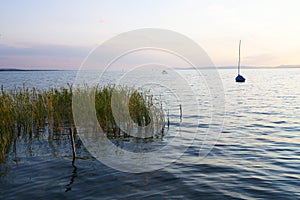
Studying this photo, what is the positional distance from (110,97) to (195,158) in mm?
6604

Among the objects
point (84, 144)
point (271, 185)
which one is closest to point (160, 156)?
point (84, 144)

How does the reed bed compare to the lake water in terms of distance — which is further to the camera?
the reed bed

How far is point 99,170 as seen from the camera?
10945 mm

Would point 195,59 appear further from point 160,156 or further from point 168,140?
point 168,140

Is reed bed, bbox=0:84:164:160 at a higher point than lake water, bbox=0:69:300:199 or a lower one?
higher

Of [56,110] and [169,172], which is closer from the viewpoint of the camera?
[169,172]

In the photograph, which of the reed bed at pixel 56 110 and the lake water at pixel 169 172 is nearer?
the lake water at pixel 169 172

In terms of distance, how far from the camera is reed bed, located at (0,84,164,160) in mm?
14508

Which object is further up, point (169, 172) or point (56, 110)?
point (56, 110)

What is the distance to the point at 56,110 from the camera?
16.3 m

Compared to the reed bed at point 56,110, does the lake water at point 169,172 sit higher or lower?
lower

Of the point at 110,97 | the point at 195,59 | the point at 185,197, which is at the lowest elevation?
the point at 185,197

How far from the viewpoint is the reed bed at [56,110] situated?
1451 centimetres

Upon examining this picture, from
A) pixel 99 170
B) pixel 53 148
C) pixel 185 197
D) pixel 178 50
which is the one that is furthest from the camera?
pixel 53 148
